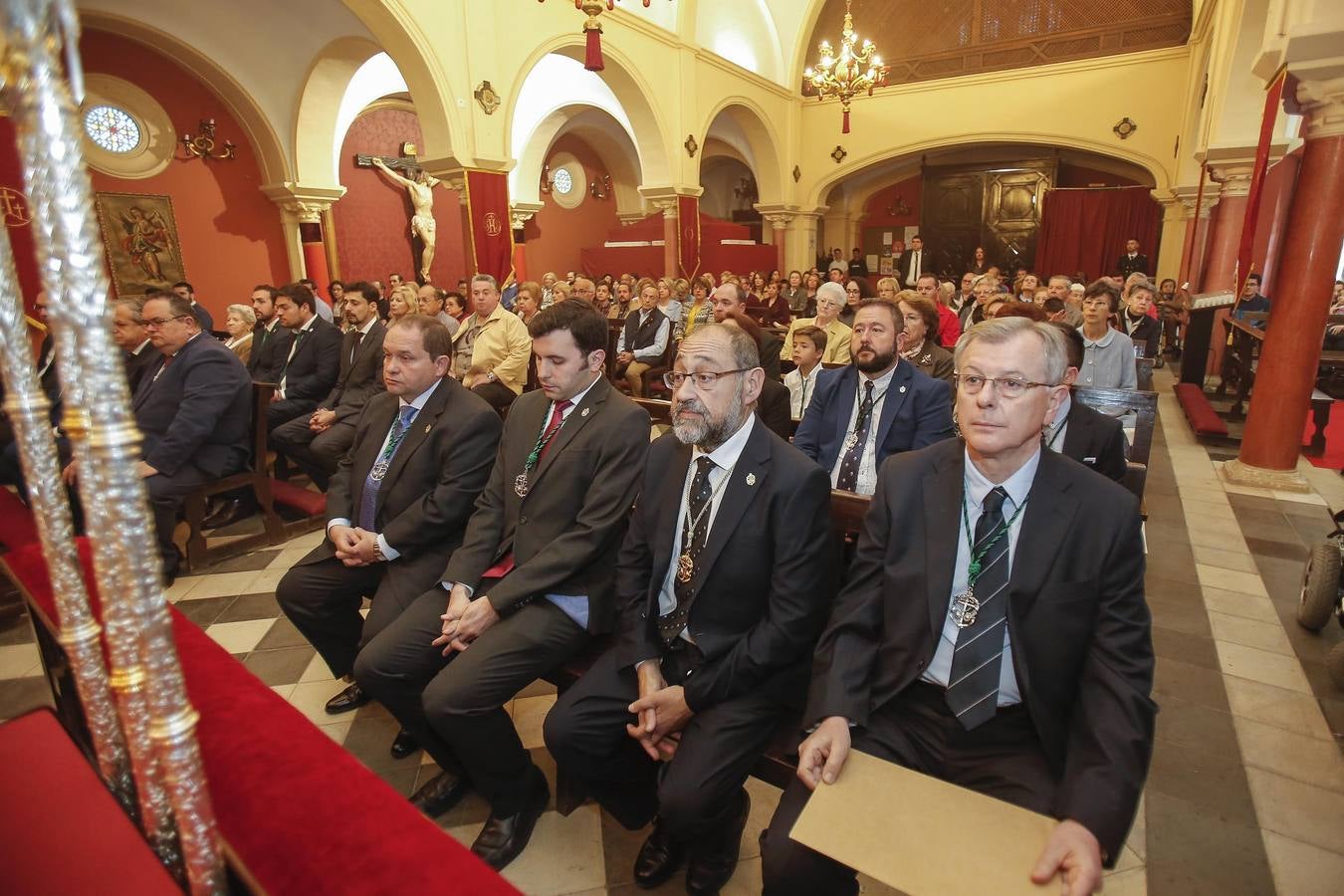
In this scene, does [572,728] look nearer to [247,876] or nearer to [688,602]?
[688,602]

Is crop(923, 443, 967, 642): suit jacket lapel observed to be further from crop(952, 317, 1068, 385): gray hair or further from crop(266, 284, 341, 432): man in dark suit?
crop(266, 284, 341, 432): man in dark suit

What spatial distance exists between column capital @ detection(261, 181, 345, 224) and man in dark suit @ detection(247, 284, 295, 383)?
18.3 ft

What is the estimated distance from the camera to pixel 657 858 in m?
1.88

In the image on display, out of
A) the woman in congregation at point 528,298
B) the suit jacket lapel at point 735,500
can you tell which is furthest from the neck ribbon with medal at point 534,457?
the woman in congregation at point 528,298

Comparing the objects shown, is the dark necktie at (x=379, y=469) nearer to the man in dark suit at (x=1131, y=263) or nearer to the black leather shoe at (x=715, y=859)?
the black leather shoe at (x=715, y=859)

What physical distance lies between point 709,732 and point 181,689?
129cm

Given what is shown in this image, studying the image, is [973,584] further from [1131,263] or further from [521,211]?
[1131,263]

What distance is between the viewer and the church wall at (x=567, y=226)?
1599cm

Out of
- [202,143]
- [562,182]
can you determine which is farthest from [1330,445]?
[562,182]

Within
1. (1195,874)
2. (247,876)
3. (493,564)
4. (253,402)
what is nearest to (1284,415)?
(1195,874)

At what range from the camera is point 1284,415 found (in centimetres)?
477

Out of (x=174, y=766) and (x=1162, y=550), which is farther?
(x=1162, y=550)

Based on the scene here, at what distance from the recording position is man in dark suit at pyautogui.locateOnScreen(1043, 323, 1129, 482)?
8.68 feet

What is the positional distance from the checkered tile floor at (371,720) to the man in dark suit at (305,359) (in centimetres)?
123
